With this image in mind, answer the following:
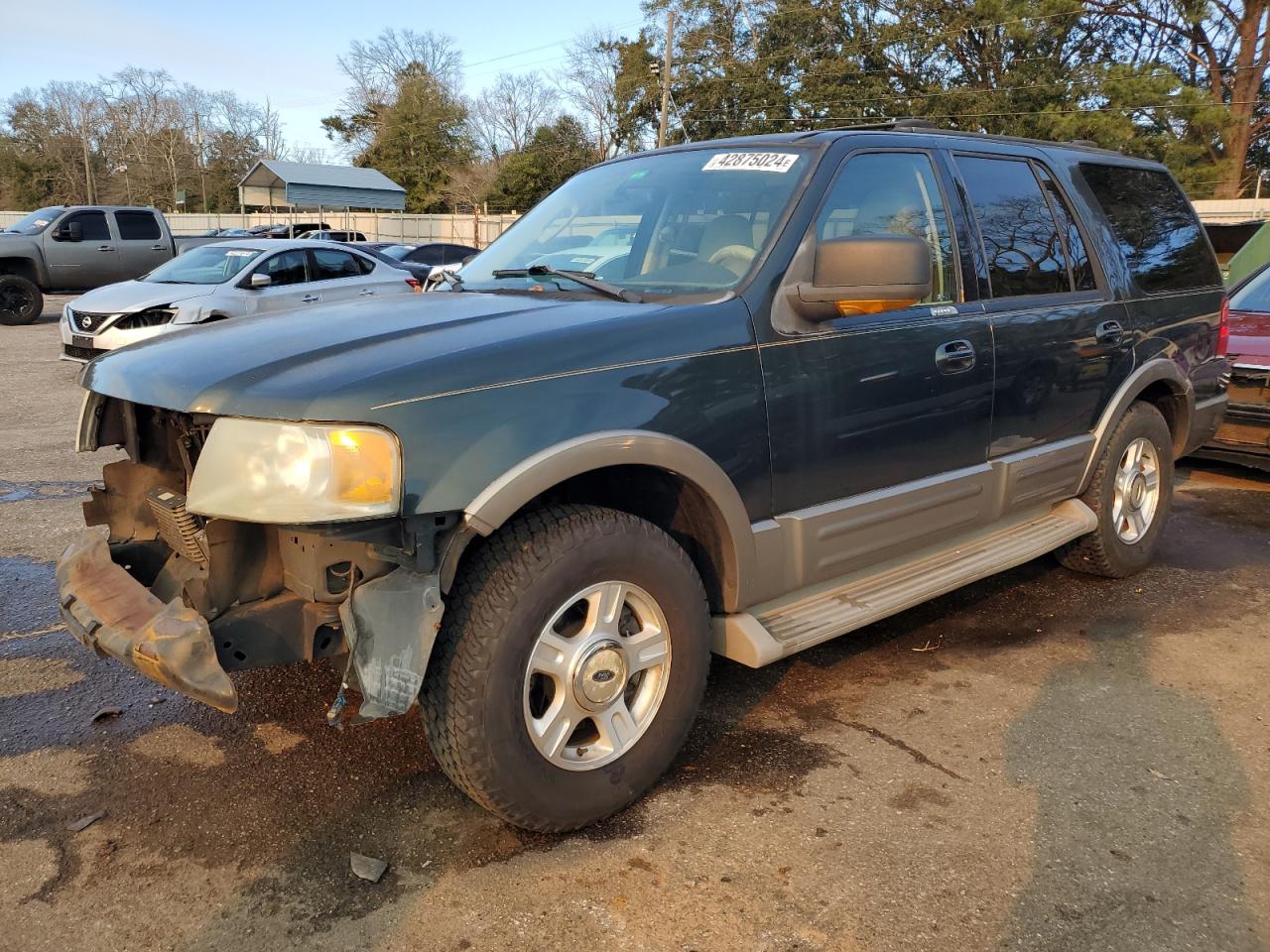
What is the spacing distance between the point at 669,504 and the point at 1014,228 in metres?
2.09

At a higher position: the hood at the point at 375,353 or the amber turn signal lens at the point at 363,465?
the hood at the point at 375,353

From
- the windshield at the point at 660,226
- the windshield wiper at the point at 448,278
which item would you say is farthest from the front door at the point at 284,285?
the windshield at the point at 660,226

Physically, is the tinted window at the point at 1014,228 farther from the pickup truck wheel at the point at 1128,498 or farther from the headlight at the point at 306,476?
the headlight at the point at 306,476

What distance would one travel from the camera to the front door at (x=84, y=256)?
57.8 feet

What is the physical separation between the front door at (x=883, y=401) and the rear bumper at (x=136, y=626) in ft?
5.50

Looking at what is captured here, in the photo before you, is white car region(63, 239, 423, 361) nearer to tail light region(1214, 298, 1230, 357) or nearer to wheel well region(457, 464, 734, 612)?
tail light region(1214, 298, 1230, 357)

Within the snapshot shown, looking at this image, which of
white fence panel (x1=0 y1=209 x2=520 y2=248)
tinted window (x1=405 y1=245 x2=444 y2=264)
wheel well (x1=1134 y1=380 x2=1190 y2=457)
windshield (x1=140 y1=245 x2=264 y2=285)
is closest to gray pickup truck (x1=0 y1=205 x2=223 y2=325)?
tinted window (x1=405 y1=245 x2=444 y2=264)

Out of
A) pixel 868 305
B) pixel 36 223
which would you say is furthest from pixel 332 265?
pixel 868 305

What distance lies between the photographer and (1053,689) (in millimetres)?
3789

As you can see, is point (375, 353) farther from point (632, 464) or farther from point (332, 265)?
point (332, 265)

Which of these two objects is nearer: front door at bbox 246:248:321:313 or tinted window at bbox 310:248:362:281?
front door at bbox 246:248:321:313

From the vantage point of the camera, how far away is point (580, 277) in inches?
136

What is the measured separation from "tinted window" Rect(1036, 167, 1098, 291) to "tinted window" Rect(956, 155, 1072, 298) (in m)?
0.06

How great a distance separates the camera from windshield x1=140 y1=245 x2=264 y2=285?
11312mm
